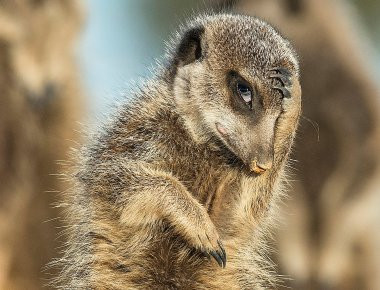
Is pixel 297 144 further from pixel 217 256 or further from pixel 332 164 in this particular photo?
pixel 217 256

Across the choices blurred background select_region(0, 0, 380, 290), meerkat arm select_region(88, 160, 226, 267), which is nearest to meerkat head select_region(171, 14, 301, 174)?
meerkat arm select_region(88, 160, 226, 267)

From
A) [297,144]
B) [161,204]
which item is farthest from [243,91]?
[297,144]

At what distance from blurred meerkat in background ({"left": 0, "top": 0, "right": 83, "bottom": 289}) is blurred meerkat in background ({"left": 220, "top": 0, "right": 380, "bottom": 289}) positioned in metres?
0.88

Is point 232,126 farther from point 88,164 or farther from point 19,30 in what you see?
point 19,30

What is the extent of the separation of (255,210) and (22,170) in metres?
2.39

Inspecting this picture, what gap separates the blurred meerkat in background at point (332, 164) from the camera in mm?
4113

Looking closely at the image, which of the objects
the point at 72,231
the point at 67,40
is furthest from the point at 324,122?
the point at 72,231

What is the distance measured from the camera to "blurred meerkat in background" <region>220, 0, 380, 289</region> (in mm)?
4113

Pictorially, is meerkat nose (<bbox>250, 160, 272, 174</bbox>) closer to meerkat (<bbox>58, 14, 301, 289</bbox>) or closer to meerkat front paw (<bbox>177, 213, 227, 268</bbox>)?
meerkat (<bbox>58, 14, 301, 289</bbox>)

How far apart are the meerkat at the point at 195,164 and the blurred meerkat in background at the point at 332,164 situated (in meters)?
2.13

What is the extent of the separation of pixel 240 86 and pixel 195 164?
192mm

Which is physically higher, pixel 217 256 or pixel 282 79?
pixel 282 79

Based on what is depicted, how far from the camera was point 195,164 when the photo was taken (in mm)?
1773

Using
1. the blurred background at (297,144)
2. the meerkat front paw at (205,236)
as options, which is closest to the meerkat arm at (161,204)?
the meerkat front paw at (205,236)
